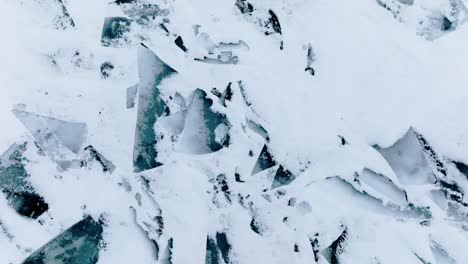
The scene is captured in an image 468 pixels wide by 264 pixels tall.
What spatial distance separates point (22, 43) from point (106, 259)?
0.33 m

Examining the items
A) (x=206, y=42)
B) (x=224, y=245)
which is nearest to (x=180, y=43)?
(x=206, y=42)

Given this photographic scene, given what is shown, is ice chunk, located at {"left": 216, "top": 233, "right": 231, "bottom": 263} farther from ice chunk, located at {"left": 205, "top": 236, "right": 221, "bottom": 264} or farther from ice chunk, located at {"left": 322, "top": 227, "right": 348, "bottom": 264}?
ice chunk, located at {"left": 322, "top": 227, "right": 348, "bottom": 264}

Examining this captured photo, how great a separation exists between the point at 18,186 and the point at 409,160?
54cm

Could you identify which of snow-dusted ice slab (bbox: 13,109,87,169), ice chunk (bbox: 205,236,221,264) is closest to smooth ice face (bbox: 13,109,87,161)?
snow-dusted ice slab (bbox: 13,109,87,169)

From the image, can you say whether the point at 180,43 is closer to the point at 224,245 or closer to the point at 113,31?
the point at 113,31

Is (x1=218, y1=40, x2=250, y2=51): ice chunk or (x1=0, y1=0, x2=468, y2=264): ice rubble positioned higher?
(x1=218, y1=40, x2=250, y2=51): ice chunk

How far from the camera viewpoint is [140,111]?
0.65m

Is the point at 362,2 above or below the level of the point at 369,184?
above

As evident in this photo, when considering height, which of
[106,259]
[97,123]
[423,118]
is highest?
[423,118]

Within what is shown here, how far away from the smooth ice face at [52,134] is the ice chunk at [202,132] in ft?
0.50

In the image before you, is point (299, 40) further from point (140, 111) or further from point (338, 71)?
point (140, 111)

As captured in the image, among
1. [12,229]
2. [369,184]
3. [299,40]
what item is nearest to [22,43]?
[12,229]

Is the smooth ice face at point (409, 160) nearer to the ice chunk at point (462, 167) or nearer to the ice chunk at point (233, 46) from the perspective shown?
the ice chunk at point (462, 167)

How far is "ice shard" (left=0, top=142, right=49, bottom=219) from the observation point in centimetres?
63
